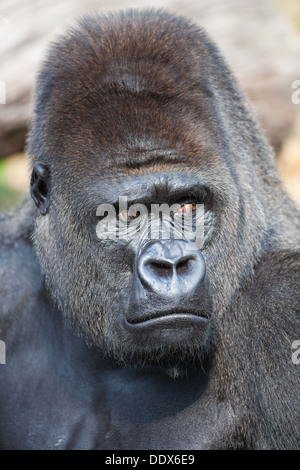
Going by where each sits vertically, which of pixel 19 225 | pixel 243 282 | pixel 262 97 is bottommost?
pixel 243 282

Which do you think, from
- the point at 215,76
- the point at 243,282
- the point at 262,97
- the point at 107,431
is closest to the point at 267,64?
the point at 262,97

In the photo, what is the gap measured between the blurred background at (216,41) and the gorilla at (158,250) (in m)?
3.25

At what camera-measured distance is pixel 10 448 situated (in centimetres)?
448

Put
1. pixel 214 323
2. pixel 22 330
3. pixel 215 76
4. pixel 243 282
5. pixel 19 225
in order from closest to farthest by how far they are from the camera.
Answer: pixel 214 323, pixel 243 282, pixel 215 76, pixel 22 330, pixel 19 225

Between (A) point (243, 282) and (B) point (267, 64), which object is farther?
(B) point (267, 64)

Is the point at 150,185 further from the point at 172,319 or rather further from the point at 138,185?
the point at 172,319

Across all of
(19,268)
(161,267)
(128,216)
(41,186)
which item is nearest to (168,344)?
(161,267)

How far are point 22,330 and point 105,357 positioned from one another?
71cm

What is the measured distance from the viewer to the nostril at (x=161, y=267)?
3513 millimetres

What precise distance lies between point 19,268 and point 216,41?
378cm

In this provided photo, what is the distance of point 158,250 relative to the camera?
358cm

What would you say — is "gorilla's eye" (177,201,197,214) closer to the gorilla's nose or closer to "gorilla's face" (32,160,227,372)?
"gorilla's face" (32,160,227,372)

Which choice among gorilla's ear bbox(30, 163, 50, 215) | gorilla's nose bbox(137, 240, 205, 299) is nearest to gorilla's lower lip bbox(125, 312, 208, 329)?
gorilla's nose bbox(137, 240, 205, 299)

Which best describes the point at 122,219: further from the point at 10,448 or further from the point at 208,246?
the point at 10,448
